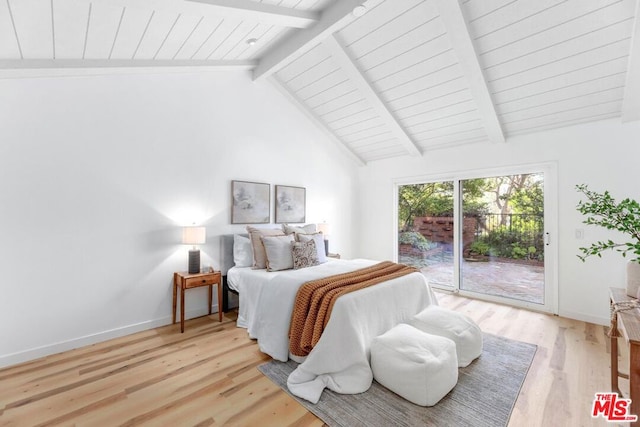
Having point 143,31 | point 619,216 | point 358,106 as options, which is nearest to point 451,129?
point 358,106

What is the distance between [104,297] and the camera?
280cm

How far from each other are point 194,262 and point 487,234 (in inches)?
158

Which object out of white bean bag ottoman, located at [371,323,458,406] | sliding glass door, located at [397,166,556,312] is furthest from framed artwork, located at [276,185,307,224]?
white bean bag ottoman, located at [371,323,458,406]

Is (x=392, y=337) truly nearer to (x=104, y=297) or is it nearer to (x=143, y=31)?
(x=104, y=297)

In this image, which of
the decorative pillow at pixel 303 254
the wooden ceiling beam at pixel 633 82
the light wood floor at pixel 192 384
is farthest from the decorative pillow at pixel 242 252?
the wooden ceiling beam at pixel 633 82

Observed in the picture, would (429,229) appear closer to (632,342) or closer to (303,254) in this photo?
(303,254)

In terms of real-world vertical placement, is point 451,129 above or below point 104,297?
above

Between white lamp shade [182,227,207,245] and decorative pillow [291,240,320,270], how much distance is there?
3.35 ft

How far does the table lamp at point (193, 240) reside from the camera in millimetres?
3119

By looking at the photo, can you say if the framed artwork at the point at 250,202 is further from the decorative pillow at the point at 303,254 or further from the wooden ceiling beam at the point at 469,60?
the wooden ceiling beam at the point at 469,60

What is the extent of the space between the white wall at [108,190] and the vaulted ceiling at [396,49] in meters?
0.28

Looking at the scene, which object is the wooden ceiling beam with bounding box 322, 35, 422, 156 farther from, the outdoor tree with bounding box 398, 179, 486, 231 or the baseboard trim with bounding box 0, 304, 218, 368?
the baseboard trim with bounding box 0, 304, 218, 368

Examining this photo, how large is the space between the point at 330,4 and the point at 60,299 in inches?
147

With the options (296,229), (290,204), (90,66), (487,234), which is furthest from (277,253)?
(487,234)
